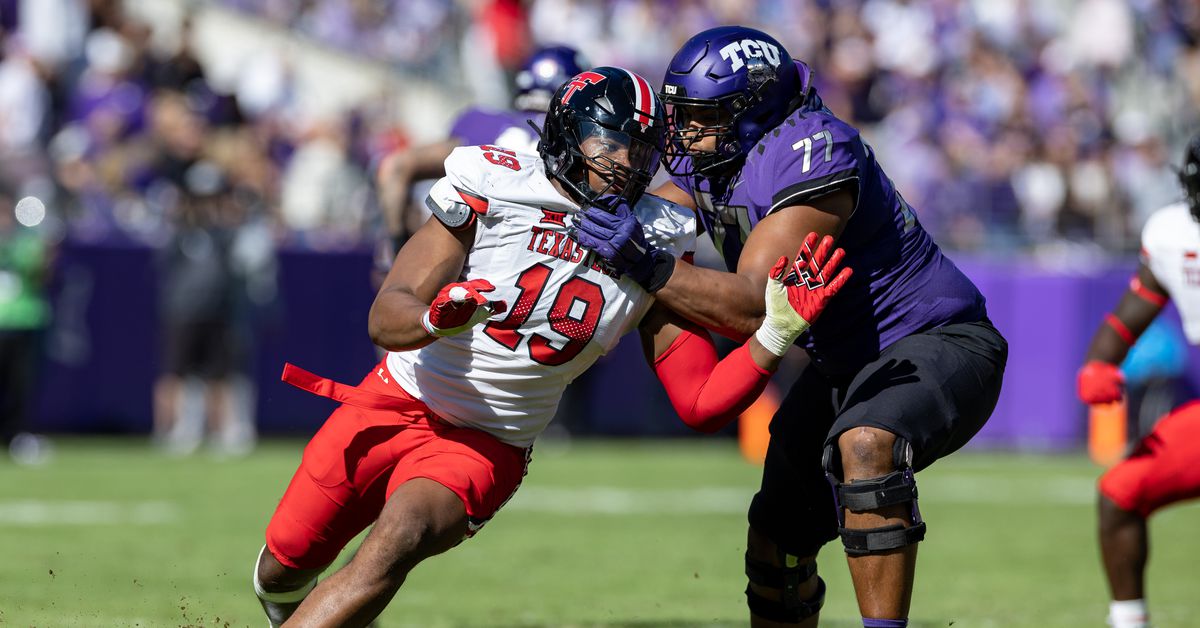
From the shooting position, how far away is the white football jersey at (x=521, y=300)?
14.9ft

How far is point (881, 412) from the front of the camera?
4.59 meters

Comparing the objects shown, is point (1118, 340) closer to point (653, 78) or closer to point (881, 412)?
point (881, 412)

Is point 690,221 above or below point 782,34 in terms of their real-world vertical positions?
above

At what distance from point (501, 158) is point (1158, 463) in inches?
106

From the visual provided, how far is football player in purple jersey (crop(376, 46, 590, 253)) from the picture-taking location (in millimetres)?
6484

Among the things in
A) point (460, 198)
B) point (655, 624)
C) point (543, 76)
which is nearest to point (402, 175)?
point (543, 76)

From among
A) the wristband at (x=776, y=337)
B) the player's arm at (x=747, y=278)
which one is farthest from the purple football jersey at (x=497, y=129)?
the wristband at (x=776, y=337)

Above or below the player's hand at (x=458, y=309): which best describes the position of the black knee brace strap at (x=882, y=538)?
below

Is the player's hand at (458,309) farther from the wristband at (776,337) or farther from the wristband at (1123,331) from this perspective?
the wristband at (1123,331)

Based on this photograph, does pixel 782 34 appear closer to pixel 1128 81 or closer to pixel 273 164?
pixel 1128 81

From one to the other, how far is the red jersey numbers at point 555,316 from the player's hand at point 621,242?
129 mm

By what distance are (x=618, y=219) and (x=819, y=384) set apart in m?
1.17

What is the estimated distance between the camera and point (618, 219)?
14.5ft

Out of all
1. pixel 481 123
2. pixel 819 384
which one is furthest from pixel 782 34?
pixel 819 384
